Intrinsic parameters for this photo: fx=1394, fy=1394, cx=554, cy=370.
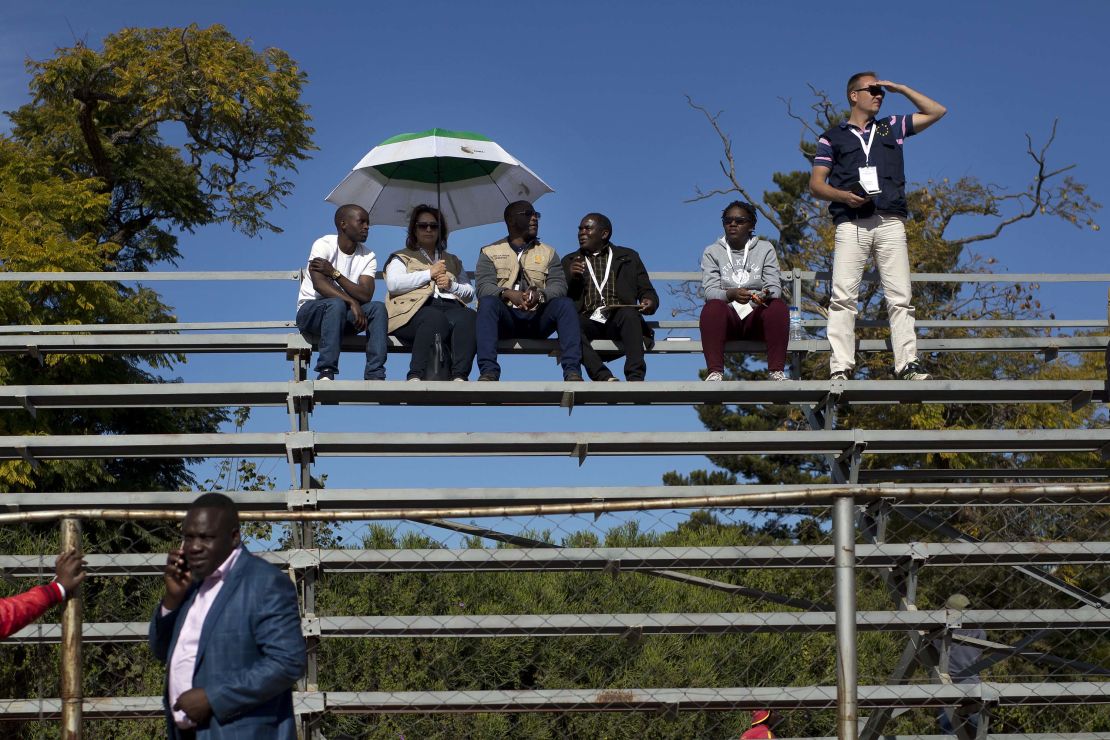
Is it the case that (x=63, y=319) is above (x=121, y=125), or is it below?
below

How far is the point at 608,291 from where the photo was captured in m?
7.57

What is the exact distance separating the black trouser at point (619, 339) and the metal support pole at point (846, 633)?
10.8 ft

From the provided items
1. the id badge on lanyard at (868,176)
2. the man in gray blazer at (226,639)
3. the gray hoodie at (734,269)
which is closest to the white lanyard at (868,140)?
the id badge on lanyard at (868,176)

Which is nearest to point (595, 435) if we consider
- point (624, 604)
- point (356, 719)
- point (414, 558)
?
point (414, 558)

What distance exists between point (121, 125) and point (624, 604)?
12.1 m

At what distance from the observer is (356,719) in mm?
9969

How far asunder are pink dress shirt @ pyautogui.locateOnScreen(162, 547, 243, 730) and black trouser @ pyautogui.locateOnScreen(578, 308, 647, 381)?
380cm

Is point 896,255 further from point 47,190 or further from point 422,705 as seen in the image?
point 47,190

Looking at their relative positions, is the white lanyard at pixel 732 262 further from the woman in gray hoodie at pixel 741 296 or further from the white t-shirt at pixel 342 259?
the white t-shirt at pixel 342 259

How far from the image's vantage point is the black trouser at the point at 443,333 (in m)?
7.12

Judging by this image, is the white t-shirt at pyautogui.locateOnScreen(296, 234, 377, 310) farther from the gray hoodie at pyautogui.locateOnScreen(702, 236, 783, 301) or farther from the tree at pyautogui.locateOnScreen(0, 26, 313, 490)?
the tree at pyautogui.locateOnScreen(0, 26, 313, 490)

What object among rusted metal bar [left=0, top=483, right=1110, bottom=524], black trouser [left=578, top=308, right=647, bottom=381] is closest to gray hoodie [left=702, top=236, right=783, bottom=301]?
black trouser [left=578, top=308, right=647, bottom=381]

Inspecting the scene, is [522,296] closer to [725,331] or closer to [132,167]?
[725,331]

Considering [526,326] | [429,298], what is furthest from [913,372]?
[429,298]
